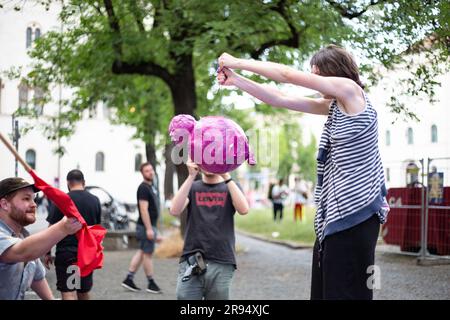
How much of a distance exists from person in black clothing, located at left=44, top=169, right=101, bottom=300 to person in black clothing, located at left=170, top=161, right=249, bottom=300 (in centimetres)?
176

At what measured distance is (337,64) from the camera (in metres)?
2.94

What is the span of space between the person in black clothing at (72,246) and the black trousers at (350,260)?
3.87 metres

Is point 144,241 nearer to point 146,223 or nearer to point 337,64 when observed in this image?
point 146,223

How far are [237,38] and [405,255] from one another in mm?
5043

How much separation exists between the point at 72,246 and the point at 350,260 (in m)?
4.08

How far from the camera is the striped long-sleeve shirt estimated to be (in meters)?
2.79

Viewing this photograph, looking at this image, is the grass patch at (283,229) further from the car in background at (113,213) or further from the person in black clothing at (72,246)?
the person in black clothing at (72,246)

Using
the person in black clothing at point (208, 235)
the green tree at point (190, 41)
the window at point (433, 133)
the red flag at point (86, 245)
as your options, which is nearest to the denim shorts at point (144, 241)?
the green tree at point (190, 41)

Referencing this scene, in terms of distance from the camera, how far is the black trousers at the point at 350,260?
2.79m

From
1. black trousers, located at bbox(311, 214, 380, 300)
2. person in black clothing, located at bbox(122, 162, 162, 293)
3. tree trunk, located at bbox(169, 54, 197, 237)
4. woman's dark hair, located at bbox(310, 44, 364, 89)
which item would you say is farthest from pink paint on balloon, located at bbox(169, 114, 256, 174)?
tree trunk, located at bbox(169, 54, 197, 237)

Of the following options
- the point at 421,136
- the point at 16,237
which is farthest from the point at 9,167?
the point at 421,136

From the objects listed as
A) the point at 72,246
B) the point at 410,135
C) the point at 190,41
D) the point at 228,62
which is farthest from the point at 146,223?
the point at 228,62

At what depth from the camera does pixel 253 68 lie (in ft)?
9.18
